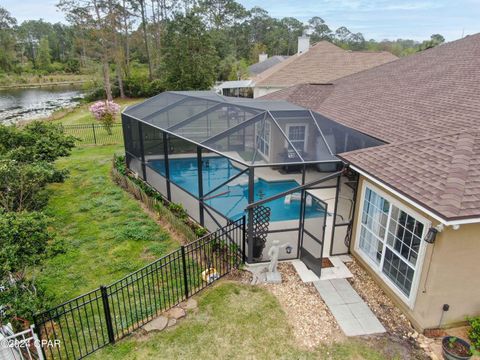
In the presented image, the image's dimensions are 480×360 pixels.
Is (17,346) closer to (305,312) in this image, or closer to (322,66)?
(305,312)

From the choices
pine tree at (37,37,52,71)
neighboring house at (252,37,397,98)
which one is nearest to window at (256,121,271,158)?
neighboring house at (252,37,397,98)

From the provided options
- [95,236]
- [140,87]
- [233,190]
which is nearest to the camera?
[233,190]

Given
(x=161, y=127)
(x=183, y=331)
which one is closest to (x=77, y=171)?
(x=161, y=127)

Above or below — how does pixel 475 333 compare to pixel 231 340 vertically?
above

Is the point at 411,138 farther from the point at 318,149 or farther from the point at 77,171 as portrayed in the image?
the point at 77,171

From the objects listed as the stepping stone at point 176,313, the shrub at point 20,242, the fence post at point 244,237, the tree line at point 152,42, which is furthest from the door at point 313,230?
the tree line at point 152,42

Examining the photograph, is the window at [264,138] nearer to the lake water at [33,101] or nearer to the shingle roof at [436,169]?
the shingle roof at [436,169]

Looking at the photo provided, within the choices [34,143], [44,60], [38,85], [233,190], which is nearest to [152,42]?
[38,85]
